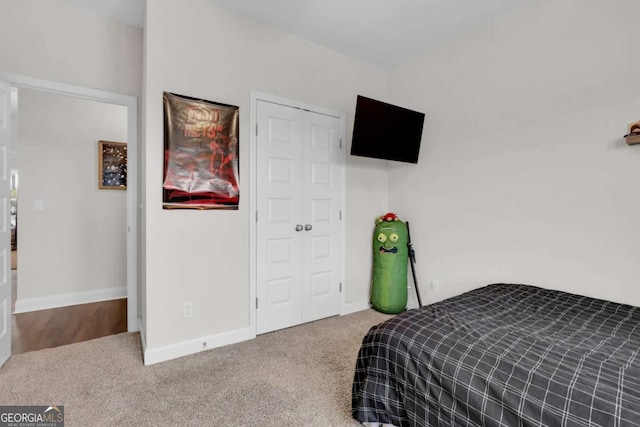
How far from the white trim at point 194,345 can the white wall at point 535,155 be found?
1.86 m

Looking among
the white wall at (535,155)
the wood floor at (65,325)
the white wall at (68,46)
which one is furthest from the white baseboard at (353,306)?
the white wall at (68,46)

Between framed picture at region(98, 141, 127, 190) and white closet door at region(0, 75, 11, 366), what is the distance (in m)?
1.65

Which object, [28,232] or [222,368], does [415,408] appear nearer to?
[222,368]

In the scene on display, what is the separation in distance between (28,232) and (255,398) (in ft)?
11.2

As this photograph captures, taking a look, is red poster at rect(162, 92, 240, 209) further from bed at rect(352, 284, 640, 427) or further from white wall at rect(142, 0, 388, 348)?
bed at rect(352, 284, 640, 427)

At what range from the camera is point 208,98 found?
2395 mm

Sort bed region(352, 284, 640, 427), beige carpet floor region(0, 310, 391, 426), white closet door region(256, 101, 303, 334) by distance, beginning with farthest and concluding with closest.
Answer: white closet door region(256, 101, 303, 334)
beige carpet floor region(0, 310, 391, 426)
bed region(352, 284, 640, 427)

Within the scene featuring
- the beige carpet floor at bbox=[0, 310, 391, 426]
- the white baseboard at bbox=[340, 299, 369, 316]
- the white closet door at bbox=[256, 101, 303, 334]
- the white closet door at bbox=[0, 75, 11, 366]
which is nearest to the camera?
the beige carpet floor at bbox=[0, 310, 391, 426]

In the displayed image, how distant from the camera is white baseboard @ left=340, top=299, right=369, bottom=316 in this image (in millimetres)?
3178

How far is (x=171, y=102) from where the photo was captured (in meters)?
2.23

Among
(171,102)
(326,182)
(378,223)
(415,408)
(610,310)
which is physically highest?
(171,102)

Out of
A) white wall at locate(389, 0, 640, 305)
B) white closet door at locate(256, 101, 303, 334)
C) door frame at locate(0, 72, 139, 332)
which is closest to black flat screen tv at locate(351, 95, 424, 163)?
white wall at locate(389, 0, 640, 305)

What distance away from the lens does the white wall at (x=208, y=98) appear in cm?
219

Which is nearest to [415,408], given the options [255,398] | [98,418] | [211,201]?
[255,398]
